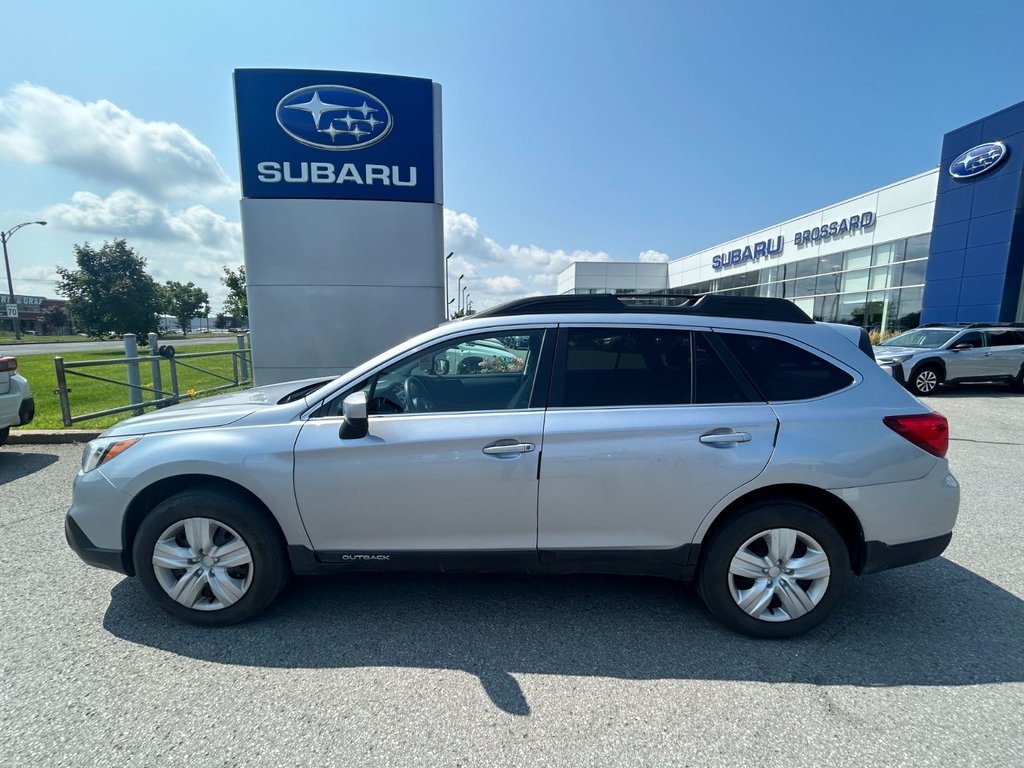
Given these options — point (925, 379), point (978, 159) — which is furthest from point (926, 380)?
point (978, 159)

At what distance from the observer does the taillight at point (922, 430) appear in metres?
2.45

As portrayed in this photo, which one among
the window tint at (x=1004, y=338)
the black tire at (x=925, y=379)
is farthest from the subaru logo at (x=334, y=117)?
the window tint at (x=1004, y=338)

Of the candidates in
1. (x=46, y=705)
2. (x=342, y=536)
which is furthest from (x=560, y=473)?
(x=46, y=705)

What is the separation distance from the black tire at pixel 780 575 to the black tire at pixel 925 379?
35.3 feet

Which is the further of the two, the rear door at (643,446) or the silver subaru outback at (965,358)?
the silver subaru outback at (965,358)

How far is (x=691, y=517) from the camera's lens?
247 centimetres

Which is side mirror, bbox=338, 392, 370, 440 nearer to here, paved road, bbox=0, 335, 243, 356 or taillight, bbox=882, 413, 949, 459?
taillight, bbox=882, 413, 949, 459

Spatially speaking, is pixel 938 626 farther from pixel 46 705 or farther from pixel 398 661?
pixel 46 705

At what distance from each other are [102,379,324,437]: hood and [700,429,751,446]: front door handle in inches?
97.7

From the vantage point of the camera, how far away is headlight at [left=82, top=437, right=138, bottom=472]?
104 inches

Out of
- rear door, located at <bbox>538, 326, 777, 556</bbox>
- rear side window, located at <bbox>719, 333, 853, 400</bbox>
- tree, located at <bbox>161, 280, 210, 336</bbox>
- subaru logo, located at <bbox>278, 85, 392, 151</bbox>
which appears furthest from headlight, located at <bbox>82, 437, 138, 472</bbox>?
tree, located at <bbox>161, 280, 210, 336</bbox>

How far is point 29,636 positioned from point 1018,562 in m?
6.23

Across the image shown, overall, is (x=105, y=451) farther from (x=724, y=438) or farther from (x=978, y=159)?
(x=978, y=159)

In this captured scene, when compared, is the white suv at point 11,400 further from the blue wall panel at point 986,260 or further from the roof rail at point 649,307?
the blue wall panel at point 986,260
